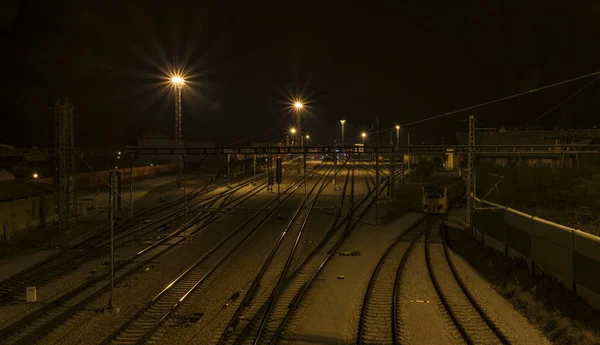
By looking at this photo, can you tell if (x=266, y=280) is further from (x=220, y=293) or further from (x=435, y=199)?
(x=435, y=199)

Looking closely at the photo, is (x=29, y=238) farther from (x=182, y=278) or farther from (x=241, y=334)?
(x=241, y=334)

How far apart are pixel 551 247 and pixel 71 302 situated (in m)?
12.2

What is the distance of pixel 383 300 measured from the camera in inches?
458

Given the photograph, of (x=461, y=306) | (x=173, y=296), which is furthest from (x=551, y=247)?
(x=173, y=296)

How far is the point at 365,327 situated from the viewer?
9.82 meters

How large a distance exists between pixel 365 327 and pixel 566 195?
2064 centimetres

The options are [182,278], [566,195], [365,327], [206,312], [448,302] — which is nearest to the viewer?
[365,327]

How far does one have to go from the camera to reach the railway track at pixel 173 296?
30.5 ft

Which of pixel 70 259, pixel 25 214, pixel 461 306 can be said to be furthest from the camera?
pixel 25 214

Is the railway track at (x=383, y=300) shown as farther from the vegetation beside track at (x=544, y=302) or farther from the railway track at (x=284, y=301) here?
the vegetation beside track at (x=544, y=302)

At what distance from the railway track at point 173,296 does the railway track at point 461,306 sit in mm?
6252

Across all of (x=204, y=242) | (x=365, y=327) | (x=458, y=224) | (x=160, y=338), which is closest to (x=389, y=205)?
(x=458, y=224)

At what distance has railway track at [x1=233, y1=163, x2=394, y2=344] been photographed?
917 cm

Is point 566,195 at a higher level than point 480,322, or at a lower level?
higher
